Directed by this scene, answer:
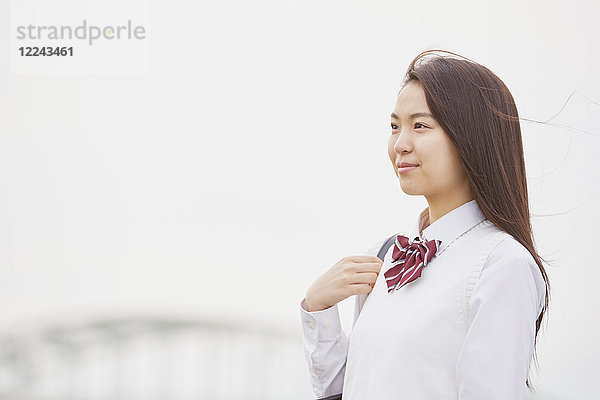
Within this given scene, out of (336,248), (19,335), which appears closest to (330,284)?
(336,248)

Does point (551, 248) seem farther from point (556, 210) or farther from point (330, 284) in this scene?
point (330, 284)

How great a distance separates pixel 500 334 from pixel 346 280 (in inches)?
13.0

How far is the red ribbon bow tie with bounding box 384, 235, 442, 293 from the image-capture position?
1.07m

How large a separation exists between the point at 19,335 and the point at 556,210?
2095 millimetres

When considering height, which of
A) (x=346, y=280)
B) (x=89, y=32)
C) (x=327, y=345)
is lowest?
(x=327, y=345)

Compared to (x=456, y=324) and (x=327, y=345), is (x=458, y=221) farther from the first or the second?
(x=327, y=345)

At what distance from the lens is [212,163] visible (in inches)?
109

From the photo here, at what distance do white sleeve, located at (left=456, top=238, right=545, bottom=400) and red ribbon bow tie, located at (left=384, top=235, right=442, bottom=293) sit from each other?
137 mm

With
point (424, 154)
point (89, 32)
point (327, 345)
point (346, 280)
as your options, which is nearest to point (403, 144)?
point (424, 154)

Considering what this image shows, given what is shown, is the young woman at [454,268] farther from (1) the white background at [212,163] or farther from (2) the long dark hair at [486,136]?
(1) the white background at [212,163]

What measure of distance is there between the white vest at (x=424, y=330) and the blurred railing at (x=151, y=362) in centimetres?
175

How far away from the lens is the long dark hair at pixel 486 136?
1.02 metres

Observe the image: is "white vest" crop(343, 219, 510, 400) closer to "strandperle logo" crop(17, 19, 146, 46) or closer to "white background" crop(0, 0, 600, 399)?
"white background" crop(0, 0, 600, 399)

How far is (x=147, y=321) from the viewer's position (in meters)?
2.80
